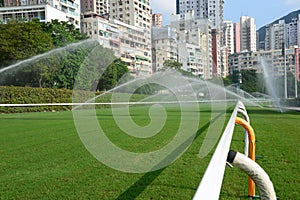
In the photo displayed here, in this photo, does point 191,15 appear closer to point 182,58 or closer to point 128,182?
point 182,58

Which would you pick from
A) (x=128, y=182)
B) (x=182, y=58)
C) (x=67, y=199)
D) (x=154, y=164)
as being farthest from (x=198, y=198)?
(x=182, y=58)

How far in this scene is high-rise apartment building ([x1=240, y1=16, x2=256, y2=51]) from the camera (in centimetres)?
17262

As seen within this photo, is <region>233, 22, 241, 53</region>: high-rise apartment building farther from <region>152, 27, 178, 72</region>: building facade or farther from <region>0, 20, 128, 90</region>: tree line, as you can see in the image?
<region>0, 20, 128, 90</region>: tree line

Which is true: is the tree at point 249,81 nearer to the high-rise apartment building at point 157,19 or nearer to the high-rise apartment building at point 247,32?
the high-rise apartment building at point 157,19

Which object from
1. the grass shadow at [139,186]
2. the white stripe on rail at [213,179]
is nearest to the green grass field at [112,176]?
the grass shadow at [139,186]

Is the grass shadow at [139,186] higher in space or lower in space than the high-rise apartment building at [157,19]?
lower

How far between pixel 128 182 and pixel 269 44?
119405 millimetres

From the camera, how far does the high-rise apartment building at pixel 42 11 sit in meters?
68.9

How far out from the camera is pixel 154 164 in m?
6.54

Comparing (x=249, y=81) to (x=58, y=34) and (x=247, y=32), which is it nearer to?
(x=58, y=34)

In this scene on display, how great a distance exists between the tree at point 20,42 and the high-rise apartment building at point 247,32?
14602 centimetres

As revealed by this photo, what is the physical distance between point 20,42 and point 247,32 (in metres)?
157

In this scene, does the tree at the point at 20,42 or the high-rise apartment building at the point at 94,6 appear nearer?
the tree at the point at 20,42

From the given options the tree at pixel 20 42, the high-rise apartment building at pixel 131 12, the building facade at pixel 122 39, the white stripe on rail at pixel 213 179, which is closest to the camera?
the white stripe on rail at pixel 213 179
